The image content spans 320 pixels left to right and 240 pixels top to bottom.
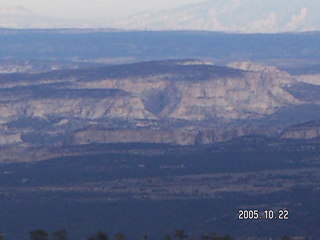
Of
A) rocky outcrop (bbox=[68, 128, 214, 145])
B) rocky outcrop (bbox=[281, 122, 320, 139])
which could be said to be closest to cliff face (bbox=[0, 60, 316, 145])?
rocky outcrop (bbox=[68, 128, 214, 145])

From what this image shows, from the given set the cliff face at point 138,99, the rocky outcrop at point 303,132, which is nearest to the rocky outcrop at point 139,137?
the rocky outcrop at point 303,132

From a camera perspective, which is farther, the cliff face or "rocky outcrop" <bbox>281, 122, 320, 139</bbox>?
the cliff face

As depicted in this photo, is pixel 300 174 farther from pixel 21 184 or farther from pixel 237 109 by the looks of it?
pixel 237 109

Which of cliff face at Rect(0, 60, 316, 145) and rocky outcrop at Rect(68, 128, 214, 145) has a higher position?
cliff face at Rect(0, 60, 316, 145)

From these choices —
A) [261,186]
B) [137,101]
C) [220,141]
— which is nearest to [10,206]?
[261,186]

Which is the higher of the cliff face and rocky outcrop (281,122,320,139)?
the cliff face

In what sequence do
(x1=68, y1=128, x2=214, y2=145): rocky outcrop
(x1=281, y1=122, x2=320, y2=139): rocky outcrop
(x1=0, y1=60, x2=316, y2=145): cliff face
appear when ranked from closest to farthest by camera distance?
(x1=281, y1=122, x2=320, y2=139): rocky outcrop < (x1=68, y1=128, x2=214, y2=145): rocky outcrop < (x1=0, y1=60, x2=316, y2=145): cliff face

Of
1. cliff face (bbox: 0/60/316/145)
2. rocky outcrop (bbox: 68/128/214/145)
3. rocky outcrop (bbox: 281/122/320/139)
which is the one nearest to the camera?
rocky outcrop (bbox: 281/122/320/139)

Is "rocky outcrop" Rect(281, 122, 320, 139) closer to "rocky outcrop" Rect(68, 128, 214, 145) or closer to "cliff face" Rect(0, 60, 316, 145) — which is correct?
"rocky outcrop" Rect(68, 128, 214, 145)
